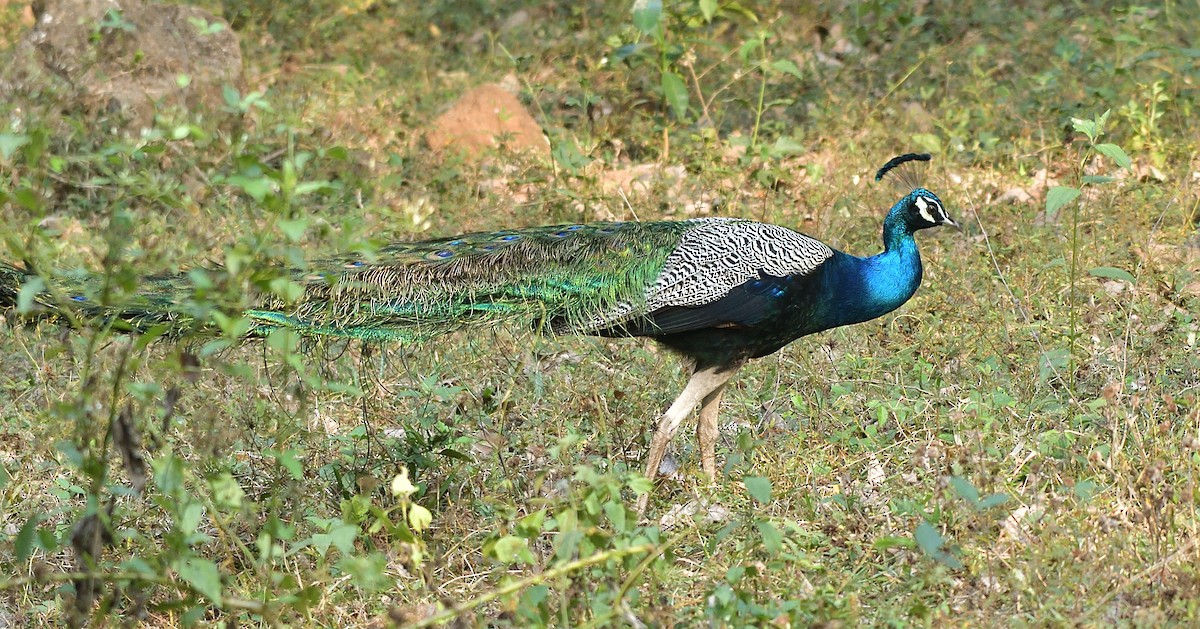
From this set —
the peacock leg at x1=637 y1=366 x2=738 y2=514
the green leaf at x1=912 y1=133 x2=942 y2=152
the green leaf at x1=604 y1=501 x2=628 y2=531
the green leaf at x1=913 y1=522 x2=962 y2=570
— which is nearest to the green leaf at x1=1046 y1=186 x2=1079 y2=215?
the peacock leg at x1=637 y1=366 x2=738 y2=514

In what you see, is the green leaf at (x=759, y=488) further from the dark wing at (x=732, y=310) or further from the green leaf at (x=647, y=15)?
the green leaf at (x=647, y=15)

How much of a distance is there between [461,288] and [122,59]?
337cm

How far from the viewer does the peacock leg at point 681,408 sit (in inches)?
142

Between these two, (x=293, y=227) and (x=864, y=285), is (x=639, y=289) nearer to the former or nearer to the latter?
(x=864, y=285)

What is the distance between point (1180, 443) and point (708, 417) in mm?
1174

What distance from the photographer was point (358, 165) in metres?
6.08

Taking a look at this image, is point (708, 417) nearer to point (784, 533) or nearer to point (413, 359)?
point (784, 533)

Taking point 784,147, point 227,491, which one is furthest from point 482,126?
point 227,491

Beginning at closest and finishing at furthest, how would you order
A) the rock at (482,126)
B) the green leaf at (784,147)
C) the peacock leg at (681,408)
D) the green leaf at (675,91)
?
1. the peacock leg at (681,408)
2. the green leaf at (675,91)
3. the green leaf at (784,147)
4. the rock at (482,126)

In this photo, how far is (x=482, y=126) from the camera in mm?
6230

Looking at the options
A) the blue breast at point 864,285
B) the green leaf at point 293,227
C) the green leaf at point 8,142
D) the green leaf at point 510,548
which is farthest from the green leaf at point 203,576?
the blue breast at point 864,285

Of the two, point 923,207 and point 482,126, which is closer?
point 923,207

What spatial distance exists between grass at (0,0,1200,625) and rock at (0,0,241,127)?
0.22m

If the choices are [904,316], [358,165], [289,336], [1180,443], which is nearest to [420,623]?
[289,336]
